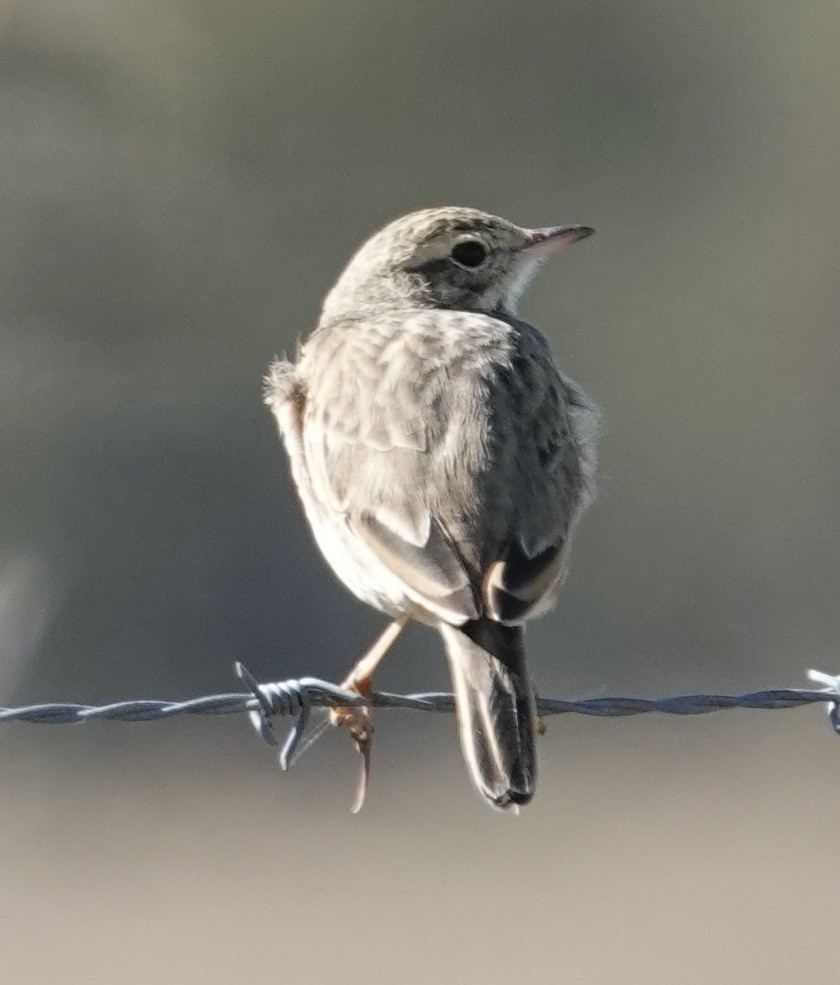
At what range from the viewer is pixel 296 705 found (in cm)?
644

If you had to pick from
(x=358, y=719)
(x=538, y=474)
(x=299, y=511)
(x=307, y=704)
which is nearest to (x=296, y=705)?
(x=307, y=704)

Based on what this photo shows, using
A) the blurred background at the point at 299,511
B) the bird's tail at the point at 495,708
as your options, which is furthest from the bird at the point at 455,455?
the blurred background at the point at 299,511

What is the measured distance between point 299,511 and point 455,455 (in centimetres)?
1508

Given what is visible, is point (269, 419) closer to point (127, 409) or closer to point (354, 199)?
point (127, 409)

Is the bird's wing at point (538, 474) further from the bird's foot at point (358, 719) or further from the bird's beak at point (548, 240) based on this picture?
the bird's foot at point (358, 719)

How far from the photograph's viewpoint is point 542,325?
2378 cm

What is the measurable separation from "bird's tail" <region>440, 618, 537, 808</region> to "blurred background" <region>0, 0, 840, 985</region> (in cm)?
968

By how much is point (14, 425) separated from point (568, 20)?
9544 mm

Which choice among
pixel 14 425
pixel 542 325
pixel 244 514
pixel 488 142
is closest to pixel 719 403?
pixel 542 325

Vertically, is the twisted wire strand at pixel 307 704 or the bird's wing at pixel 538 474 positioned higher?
the bird's wing at pixel 538 474

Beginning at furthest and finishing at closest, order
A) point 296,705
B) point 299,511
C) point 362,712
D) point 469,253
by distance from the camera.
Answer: point 299,511
point 469,253
point 362,712
point 296,705

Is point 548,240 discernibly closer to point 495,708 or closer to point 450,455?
point 450,455

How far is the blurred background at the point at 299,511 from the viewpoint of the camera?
57.8 feet

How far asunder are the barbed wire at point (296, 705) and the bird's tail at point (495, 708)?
12 centimetres
